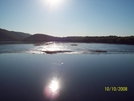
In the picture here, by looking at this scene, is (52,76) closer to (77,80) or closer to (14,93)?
(77,80)

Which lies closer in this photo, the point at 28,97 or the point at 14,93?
the point at 28,97

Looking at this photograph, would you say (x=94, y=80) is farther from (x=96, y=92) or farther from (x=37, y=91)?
(x=37, y=91)

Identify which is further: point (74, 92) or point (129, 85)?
point (129, 85)

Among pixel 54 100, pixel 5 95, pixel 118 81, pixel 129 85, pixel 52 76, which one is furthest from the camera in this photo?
pixel 52 76

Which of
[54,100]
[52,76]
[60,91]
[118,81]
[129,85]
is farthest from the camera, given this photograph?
[52,76]

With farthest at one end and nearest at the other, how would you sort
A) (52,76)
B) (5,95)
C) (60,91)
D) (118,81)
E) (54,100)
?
1. (52,76)
2. (118,81)
3. (60,91)
4. (5,95)
5. (54,100)

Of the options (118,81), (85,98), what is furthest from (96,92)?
(118,81)

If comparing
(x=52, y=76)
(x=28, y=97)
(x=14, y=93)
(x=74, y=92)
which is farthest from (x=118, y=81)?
(x=14, y=93)

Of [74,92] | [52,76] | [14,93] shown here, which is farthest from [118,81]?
[14,93]

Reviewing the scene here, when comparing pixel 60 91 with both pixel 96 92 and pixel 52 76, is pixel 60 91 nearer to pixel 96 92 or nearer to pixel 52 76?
pixel 96 92
